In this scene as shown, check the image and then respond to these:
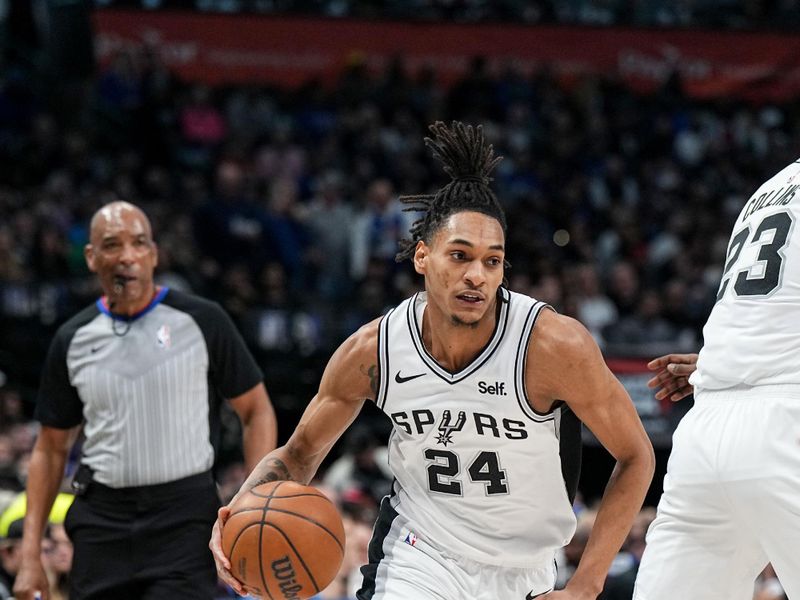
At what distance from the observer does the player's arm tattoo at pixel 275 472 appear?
448 centimetres

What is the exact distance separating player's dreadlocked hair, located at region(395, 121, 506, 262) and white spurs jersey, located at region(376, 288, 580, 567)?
1.14 feet

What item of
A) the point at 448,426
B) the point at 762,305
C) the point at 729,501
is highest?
the point at 762,305

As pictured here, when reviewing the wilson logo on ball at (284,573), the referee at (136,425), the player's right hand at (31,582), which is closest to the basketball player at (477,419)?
the wilson logo on ball at (284,573)

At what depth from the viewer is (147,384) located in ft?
17.9

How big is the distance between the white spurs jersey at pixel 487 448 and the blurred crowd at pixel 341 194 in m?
4.09

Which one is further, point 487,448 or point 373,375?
point 373,375

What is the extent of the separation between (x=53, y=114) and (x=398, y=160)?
3.63m

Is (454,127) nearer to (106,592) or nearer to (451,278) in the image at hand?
(451,278)

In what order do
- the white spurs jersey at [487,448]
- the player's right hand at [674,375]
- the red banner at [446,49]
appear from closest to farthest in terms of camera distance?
the white spurs jersey at [487,448] < the player's right hand at [674,375] < the red banner at [446,49]

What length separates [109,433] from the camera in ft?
17.8

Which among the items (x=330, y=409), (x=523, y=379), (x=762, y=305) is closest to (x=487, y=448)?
(x=523, y=379)

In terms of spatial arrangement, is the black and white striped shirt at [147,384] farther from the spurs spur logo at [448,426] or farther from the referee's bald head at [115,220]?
the spurs spur logo at [448,426]

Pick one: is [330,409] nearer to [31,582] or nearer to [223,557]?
[223,557]

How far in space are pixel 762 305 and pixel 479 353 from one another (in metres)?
0.93
